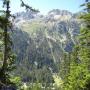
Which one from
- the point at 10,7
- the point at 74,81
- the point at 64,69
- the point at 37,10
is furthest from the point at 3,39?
the point at 64,69

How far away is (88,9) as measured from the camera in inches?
1037

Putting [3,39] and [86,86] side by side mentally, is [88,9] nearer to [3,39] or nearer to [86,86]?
[3,39]

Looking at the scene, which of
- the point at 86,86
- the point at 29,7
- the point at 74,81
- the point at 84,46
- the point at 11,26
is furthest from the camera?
the point at 74,81

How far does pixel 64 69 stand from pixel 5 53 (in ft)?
148

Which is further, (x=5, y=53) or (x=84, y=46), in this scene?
(x=84, y=46)

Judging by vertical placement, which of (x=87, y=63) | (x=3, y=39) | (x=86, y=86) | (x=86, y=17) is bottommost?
(x=86, y=86)

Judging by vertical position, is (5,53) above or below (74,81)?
above

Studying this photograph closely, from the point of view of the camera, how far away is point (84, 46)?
92.8 feet

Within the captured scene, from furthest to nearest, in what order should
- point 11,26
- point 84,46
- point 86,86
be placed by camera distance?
point 86,86 → point 84,46 → point 11,26

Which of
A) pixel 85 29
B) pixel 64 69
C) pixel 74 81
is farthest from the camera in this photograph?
pixel 64 69

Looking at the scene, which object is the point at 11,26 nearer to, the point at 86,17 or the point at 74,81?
the point at 86,17

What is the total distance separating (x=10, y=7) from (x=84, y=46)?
8.14 metres

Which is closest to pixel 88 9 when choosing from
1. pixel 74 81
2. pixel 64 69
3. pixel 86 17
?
pixel 86 17

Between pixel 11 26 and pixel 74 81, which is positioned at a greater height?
pixel 11 26
